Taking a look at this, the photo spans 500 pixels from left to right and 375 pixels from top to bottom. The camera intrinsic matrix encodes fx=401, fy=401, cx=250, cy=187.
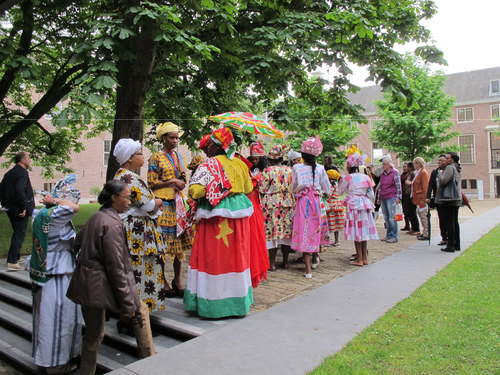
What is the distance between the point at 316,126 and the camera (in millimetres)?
10945

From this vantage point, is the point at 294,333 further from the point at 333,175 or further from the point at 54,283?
the point at 333,175

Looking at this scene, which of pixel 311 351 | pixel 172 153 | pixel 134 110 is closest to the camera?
pixel 311 351

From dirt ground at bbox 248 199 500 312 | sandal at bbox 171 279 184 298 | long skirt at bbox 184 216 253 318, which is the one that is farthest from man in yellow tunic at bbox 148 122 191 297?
dirt ground at bbox 248 199 500 312

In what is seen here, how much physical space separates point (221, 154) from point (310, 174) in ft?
7.39

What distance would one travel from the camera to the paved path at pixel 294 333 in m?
3.25

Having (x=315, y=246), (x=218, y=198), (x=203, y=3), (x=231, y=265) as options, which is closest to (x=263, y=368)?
(x=231, y=265)

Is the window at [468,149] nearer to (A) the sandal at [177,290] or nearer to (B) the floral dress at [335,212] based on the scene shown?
(B) the floral dress at [335,212]

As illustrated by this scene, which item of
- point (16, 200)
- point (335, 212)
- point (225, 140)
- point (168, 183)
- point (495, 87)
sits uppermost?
point (495, 87)

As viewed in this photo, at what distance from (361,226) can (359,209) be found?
1.08 feet

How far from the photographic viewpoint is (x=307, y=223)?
6.44 meters

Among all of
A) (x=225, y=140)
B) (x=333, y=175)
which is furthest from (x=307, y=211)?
(x=333, y=175)

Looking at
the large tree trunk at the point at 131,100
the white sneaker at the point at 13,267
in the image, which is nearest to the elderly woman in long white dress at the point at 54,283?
the white sneaker at the point at 13,267

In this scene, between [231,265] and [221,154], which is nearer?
[231,265]

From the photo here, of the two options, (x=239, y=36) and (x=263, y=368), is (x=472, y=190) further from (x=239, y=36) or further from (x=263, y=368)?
(x=263, y=368)
